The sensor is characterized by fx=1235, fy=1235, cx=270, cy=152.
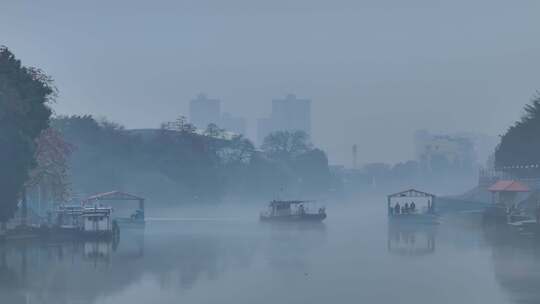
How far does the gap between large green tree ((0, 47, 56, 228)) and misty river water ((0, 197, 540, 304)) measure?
2.53 meters

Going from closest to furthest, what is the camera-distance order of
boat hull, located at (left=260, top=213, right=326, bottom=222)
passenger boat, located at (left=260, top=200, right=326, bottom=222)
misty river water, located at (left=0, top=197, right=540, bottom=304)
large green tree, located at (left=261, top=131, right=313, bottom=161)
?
misty river water, located at (left=0, top=197, right=540, bottom=304)
boat hull, located at (left=260, top=213, right=326, bottom=222)
passenger boat, located at (left=260, top=200, right=326, bottom=222)
large green tree, located at (left=261, top=131, right=313, bottom=161)

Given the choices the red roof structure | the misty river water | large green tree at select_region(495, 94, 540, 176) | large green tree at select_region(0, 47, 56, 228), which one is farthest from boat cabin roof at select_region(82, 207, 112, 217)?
large green tree at select_region(495, 94, 540, 176)

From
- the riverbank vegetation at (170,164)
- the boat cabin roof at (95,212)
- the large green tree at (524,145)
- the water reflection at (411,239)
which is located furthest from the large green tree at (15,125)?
the large green tree at (524,145)

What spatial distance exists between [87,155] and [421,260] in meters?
56.0

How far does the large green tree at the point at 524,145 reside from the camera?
101 meters

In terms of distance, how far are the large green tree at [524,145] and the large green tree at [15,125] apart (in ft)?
173

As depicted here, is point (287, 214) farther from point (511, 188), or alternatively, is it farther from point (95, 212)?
point (95, 212)

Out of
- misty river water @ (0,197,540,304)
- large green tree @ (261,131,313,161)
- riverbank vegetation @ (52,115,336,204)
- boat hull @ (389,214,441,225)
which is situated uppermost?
large green tree @ (261,131,313,161)

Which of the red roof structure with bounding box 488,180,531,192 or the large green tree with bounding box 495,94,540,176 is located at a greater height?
the large green tree with bounding box 495,94,540,176

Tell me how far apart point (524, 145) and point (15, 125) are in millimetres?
59424

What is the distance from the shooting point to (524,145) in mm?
103625

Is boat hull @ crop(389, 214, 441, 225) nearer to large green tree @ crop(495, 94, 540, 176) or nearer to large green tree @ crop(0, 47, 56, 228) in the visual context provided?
large green tree @ crop(495, 94, 540, 176)

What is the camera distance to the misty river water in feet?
117

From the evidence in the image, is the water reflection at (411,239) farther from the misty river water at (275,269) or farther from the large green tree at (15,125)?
the large green tree at (15,125)
